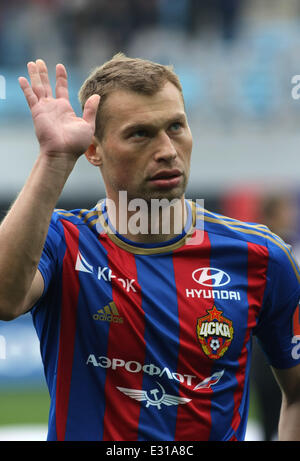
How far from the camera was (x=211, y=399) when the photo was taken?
2.49m

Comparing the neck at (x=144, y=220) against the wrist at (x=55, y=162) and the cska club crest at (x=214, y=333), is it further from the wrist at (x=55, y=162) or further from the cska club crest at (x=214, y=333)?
the wrist at (x=55, y=162)

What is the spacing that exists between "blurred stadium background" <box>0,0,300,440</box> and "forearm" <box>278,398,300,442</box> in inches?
300

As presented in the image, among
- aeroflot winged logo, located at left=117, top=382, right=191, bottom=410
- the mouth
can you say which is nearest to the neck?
the mouth

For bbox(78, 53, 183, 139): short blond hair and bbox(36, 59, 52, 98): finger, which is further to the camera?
bbox(78, 53, 183, 139): short blond hair

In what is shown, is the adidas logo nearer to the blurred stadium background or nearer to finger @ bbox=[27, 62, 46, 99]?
finger @ bbox=[27, 62, 46, 99]

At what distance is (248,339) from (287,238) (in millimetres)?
3088

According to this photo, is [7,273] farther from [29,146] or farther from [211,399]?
[29,146]

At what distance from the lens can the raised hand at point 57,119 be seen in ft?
7.17

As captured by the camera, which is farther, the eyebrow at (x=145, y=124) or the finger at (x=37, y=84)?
the eyebrow at (x=145, y=124)

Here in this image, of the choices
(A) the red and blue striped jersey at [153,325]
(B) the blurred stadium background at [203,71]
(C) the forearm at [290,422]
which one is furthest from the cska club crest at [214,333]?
(B) the blurred stadium background at [203,71]

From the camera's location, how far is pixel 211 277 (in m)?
2.62

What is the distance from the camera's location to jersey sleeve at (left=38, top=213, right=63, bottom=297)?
2.35 m

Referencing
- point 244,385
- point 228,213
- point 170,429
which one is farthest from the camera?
point 228,213

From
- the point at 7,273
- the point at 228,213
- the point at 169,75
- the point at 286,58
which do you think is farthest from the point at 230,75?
the point at 7,273
